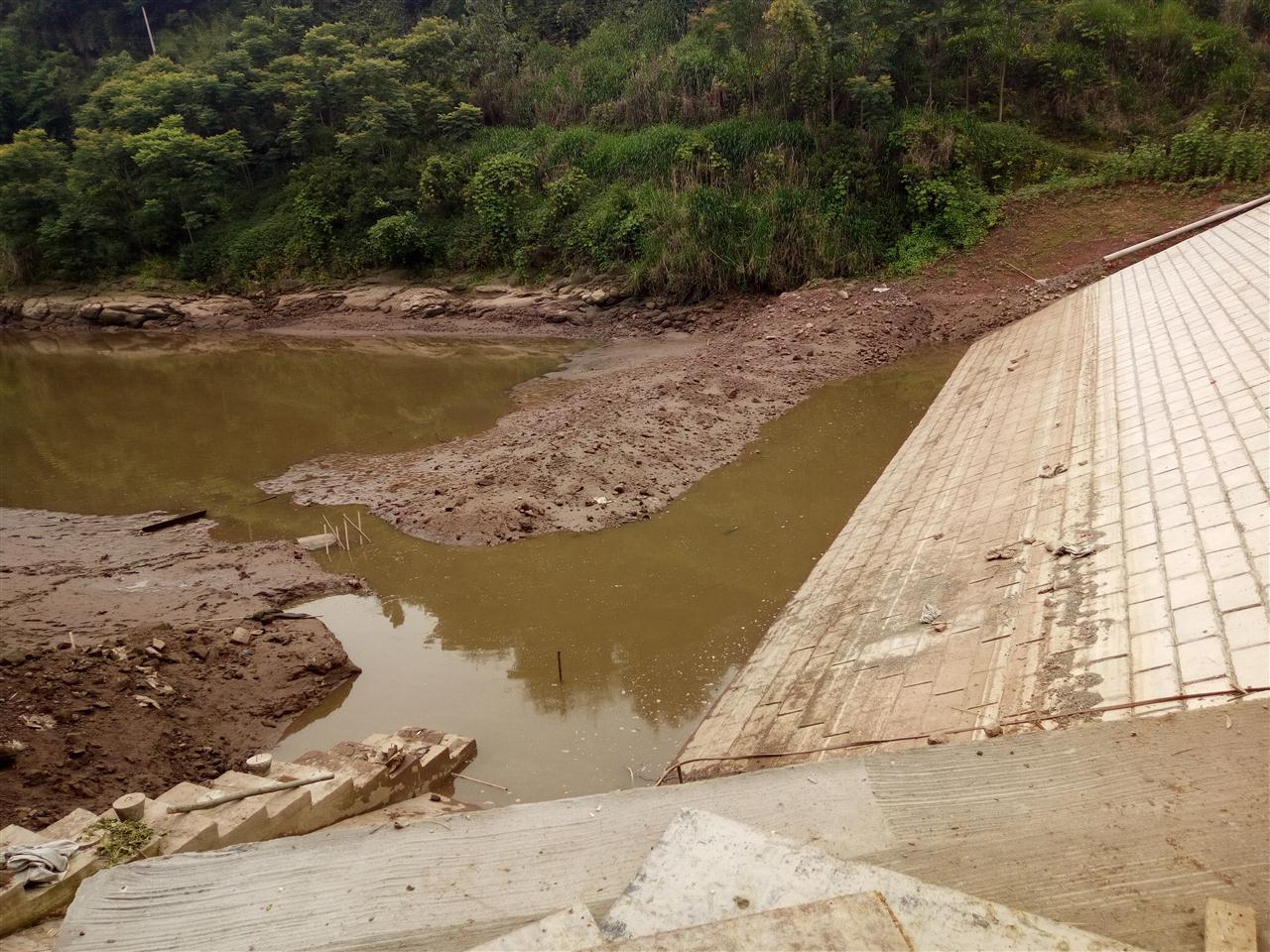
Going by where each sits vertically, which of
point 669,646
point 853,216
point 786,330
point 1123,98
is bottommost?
point 669,646

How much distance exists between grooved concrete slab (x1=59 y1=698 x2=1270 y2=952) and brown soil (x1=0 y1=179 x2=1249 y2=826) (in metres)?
3.12

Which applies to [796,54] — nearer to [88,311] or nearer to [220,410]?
[220,410]

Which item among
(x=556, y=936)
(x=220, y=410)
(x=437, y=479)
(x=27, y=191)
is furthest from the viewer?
(x=27, y=191)

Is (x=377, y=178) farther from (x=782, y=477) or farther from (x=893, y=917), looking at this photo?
(x=893, y=917)

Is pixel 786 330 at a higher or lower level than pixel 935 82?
lower

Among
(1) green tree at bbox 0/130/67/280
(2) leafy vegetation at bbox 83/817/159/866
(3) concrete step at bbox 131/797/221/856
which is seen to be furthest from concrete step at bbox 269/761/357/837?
(1) green tree at bbox 0/130/67/280

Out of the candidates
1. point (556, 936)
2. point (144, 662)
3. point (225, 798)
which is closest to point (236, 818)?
point (225, 798)

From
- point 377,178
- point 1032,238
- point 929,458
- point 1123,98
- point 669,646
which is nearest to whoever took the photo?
point 669,646

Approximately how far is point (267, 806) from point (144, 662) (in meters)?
3.17

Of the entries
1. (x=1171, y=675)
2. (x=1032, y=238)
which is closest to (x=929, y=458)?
(x=1171, y=675)

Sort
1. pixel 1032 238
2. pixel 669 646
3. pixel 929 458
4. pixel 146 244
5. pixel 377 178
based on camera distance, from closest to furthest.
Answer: pixel 669 646 → pixel 929 458 → pixel 1032 238 → pixel 377 178 → pixel 146 244

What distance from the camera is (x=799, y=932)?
2193 mm

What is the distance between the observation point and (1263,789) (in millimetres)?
2795

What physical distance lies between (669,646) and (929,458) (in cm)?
391
